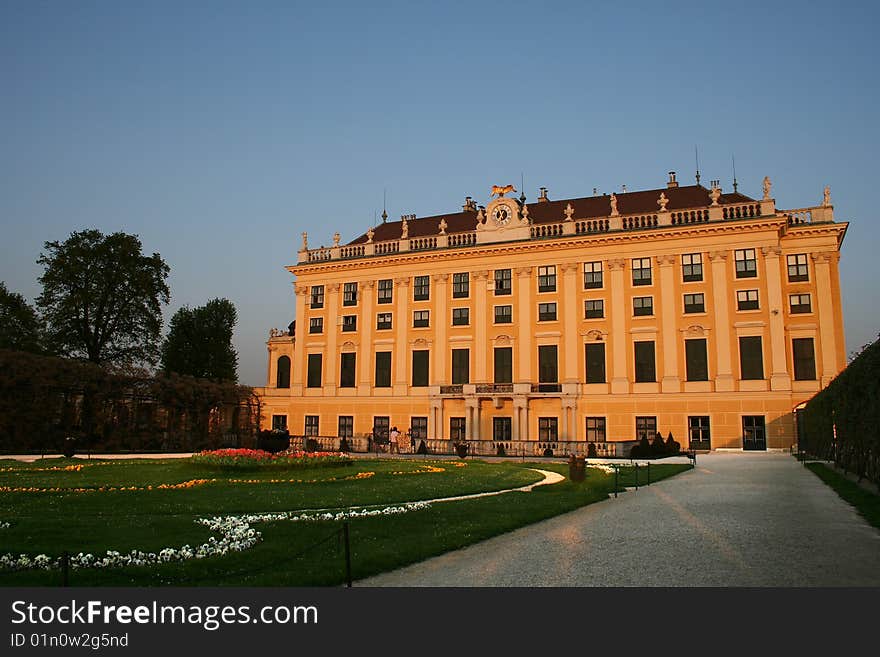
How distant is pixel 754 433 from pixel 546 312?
1588cm

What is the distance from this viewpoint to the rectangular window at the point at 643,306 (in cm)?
4834

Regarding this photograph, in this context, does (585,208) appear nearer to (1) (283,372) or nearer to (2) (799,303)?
Answer: (2) (799,303)

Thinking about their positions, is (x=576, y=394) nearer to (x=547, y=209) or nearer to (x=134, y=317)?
(x=547, y=209)

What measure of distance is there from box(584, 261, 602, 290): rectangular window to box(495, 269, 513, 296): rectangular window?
221 inches

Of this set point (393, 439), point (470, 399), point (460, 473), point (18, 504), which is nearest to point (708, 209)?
point (470, 399)

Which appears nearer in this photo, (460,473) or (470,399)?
(460,473)

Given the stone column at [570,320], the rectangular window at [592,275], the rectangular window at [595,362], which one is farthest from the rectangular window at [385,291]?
the rectangular window at [595,362]

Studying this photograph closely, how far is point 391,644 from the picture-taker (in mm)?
5625

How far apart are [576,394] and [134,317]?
32.9 metres

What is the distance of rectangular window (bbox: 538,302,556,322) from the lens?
167 feet

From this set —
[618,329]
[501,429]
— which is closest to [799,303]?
[618,329]

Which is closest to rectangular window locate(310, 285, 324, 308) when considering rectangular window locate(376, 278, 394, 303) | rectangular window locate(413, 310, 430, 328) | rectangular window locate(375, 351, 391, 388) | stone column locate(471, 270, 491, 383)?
rectangular window locate(376, 278, 394, 303)

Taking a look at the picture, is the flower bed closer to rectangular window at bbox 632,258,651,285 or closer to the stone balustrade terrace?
rectangular window at bbox 632,258,651,285

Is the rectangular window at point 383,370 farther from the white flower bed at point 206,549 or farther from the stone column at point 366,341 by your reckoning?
the white flower bed at point 206,549
